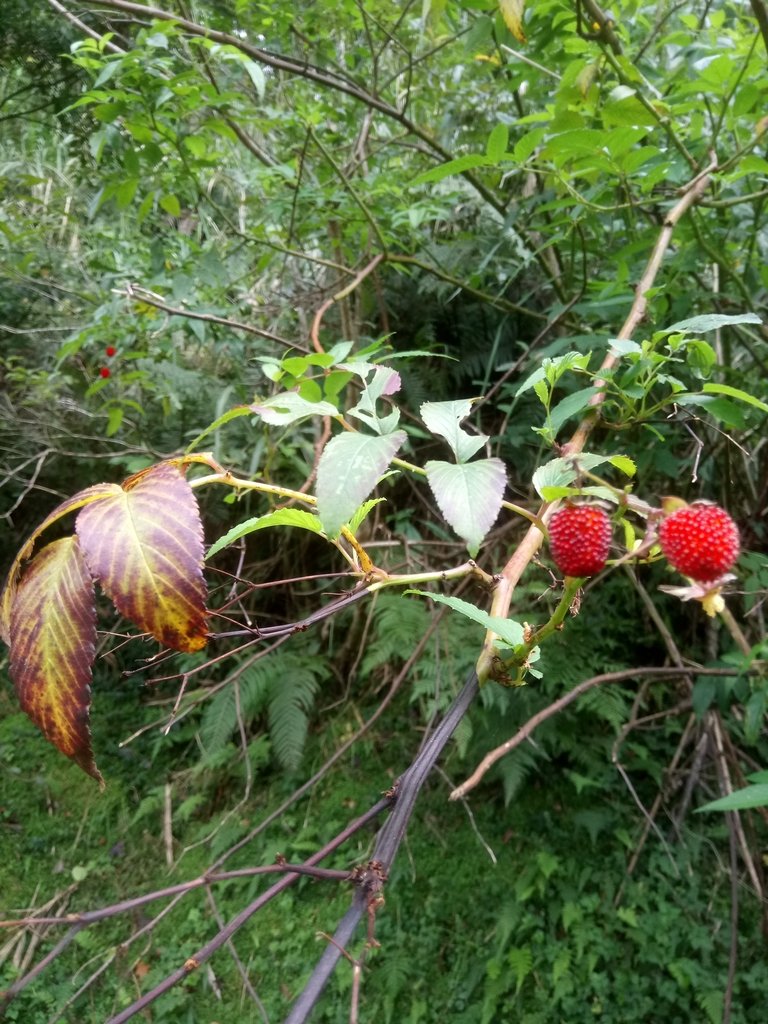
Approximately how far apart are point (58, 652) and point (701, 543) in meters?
0.30

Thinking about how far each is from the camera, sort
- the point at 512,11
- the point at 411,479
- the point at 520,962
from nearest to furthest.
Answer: the point at 512,11 → the point at 520,962 → the point at 411,479

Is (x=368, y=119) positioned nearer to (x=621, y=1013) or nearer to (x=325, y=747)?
(x=325, y=747)

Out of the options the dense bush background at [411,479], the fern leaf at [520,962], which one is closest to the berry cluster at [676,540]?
the dense bush background at [411,479]

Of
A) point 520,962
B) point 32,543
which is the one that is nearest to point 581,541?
point 32,543

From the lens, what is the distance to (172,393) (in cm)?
172

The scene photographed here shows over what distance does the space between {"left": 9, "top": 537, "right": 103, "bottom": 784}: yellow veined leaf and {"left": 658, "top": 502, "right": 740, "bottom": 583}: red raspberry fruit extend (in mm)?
269

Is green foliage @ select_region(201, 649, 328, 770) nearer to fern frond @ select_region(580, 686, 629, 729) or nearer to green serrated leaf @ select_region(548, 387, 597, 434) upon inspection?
fern frond @ select_region(580, 686, 629, 729)

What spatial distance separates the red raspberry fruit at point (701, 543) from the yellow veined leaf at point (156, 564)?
0.22 m

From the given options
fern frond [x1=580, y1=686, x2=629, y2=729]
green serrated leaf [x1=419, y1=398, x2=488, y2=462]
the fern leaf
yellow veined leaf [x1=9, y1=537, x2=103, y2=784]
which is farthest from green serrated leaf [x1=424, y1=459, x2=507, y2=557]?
the fern leaf

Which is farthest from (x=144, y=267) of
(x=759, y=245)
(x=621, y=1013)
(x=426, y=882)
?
(x=621, y=1013)

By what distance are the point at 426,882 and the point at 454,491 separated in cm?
154

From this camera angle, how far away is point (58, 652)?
0.92 ft

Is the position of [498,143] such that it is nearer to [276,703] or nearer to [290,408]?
[290,408]

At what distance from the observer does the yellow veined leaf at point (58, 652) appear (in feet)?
0.91
